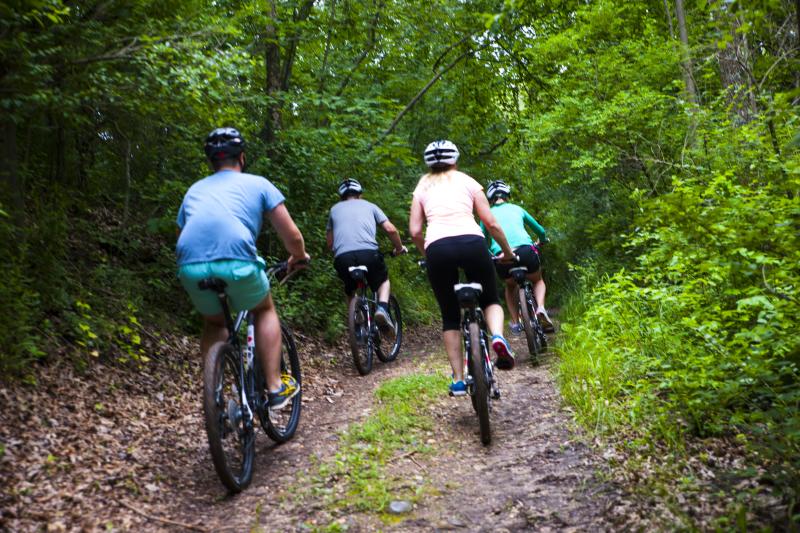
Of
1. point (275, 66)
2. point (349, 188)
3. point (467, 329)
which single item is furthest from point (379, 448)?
point (275, 66)

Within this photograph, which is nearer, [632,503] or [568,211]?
[632,503]

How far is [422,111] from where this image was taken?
15.2 m

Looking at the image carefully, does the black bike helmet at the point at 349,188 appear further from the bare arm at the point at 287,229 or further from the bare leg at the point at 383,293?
the bare arm at the point at 287,229

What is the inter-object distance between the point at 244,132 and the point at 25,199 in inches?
112

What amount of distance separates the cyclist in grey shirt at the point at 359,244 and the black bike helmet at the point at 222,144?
3.43 metres

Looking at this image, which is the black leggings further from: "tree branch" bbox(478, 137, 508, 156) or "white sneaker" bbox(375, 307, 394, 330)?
"tree branch" bbox(478, 137, 508, 156)

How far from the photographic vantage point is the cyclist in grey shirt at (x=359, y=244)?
25.3 feet

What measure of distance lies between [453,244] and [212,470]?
2.25m

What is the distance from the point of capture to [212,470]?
4.43 meters

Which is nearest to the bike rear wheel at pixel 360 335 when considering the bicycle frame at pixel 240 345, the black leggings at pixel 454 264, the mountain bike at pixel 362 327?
A: the mountain bike at pixel 362 327

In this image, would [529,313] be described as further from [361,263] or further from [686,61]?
[686,61]

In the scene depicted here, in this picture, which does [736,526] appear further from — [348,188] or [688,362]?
[348,188]

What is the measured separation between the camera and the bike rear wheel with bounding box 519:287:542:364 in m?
7.27

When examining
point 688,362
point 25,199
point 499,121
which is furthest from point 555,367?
point 499,121
